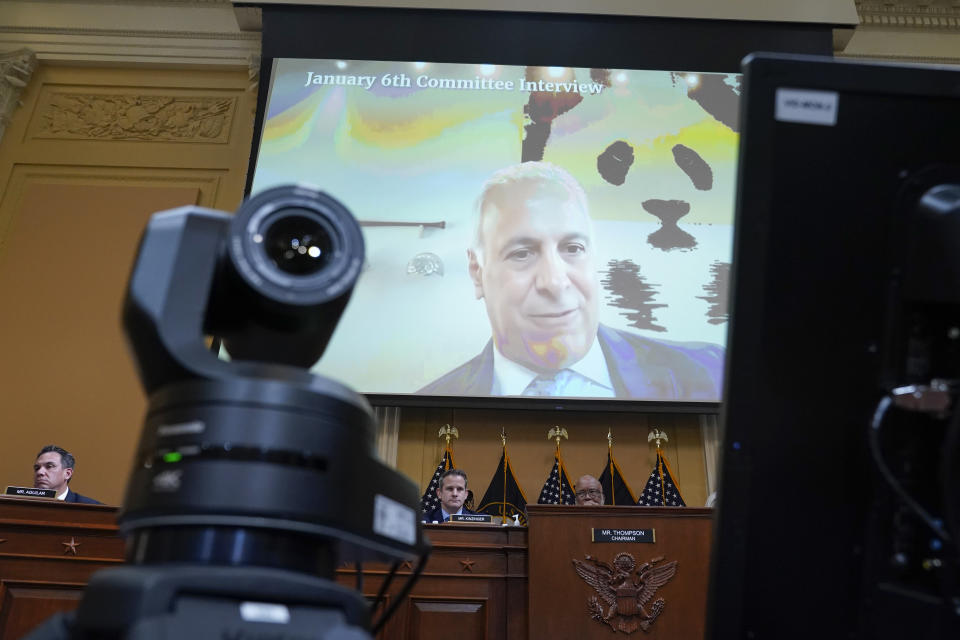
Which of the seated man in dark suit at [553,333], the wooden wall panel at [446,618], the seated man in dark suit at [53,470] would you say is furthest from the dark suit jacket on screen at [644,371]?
the seated man in dark suit at [53,470]

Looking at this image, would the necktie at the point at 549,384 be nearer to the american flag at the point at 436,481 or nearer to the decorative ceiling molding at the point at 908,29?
the american flag at the point at 436,481

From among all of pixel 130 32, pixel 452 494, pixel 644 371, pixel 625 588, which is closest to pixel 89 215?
pixel 130 32

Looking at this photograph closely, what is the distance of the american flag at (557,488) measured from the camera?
15.5 feet

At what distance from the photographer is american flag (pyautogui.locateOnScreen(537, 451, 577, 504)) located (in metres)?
4.73

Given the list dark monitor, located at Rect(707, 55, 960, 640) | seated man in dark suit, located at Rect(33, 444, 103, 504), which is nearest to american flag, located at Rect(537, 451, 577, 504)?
seated man in dark suit, located at Rect(33, 444, 103, 504)

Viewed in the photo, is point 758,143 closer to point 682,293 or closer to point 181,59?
point 682,293

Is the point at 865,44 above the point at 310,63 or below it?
above

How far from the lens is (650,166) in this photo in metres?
5.05

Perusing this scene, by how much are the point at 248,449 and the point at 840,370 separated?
1.47ft

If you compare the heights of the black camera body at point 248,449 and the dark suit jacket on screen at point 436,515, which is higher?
the black camera body at point 248,449

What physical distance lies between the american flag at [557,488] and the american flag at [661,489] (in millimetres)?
425

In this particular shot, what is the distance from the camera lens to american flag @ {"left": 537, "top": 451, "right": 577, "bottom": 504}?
4.22 metres

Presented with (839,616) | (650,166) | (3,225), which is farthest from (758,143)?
(3,225)

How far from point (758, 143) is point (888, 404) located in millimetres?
227
